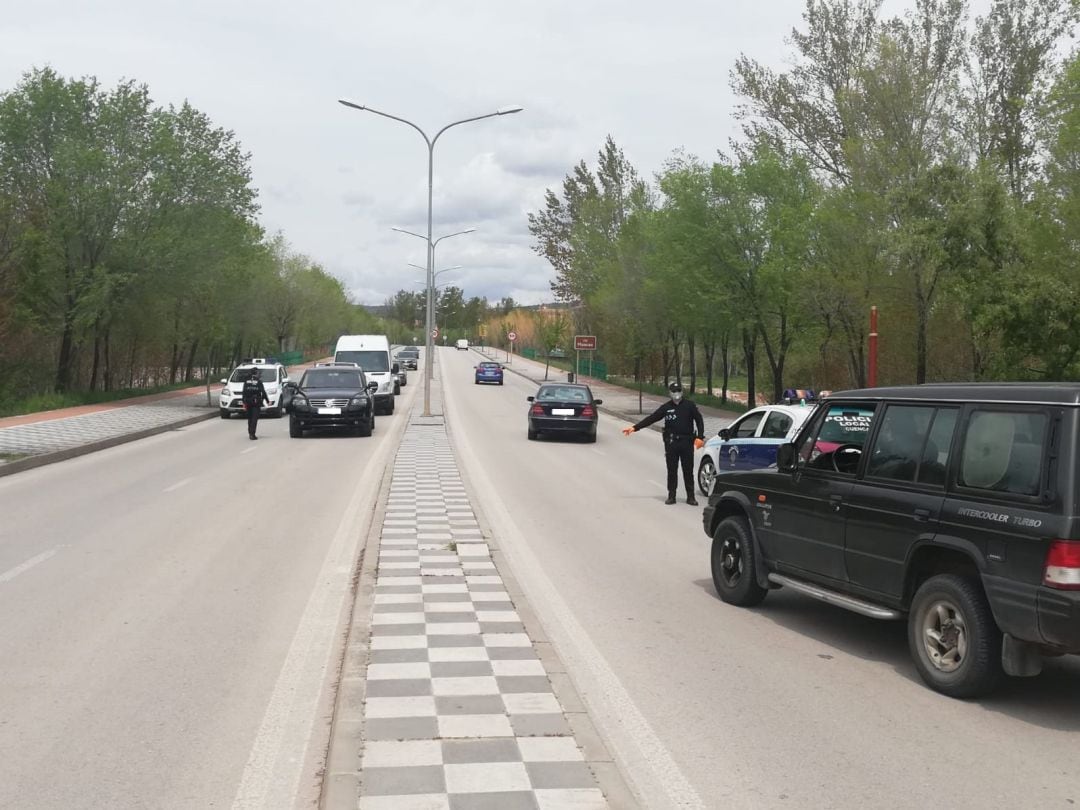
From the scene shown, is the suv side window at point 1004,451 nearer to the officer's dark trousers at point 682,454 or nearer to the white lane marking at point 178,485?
the officer's dark trousers at point 682,454

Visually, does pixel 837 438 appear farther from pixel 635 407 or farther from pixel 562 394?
pixel 635 407

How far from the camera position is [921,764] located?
5.00 meters

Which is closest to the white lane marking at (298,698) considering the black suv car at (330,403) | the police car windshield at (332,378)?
the black suv car at (330,403)

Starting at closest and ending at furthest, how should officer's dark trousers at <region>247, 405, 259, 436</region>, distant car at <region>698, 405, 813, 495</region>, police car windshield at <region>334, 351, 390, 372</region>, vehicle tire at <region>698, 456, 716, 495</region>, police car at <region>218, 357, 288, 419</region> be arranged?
distant car at <region>698, 405, 813, 495</region> < vehicle tire at <region>698, 456, 716, 495</region> < officer's dark trousers at <region>247, 405, 259, 436</region> < police car at <region>218, 357, 288, 419</region> < police car windshield at <region>334, 351, 390, 372</region>

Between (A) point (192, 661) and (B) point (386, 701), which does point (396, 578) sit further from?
(B) point (386, 701)

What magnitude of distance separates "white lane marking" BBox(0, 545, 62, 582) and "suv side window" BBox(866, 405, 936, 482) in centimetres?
706

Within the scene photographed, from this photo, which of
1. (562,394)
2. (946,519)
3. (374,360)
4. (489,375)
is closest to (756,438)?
(946,519)

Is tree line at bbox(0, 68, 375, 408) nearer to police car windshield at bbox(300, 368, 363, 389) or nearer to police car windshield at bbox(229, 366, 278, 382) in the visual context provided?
police car windshield at bbox(229, 366, 278, 382)

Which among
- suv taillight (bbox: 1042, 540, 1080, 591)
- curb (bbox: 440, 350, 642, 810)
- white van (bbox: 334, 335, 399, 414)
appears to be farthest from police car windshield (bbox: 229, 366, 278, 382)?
suv taillight (bbox: 1042, 540, 1080, 591)

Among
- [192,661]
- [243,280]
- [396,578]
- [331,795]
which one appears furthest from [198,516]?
[243,280]

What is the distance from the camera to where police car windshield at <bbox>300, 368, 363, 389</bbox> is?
2781 cm


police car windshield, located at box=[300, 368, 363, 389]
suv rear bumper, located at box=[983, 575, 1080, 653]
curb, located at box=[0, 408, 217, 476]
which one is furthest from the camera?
police car windshield, located at box=[300, 368, 363, 389]

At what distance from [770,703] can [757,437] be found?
9.67 m

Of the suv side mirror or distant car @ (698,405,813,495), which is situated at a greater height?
the suv side mirror
